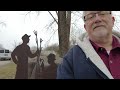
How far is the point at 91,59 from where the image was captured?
1.65 m

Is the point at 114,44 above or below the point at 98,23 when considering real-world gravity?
below

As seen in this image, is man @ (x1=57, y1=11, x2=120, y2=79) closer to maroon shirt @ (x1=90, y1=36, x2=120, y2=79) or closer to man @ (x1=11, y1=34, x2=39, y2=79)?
maroon shirt @ (x1=90, y1=36, x2=120, y2=79)

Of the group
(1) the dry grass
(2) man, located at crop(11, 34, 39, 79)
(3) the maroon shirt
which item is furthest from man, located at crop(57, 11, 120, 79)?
(1) the dry grass

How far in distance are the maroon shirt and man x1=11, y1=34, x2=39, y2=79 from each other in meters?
0.96

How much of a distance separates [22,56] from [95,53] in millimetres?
1224

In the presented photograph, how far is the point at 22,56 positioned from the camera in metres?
2.68

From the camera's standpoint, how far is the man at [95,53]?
1631 mm

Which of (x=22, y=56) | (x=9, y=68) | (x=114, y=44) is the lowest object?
(x=9, y=68)

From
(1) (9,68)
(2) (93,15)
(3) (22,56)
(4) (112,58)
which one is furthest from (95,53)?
(1) (9,68)

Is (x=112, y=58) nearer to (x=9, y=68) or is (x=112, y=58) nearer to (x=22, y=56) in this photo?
(x=22, y=56)

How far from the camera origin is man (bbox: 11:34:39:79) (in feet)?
8.23

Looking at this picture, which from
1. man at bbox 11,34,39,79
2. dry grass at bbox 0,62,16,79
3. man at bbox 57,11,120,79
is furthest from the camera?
dry grass at bbox 0,62,16,79
